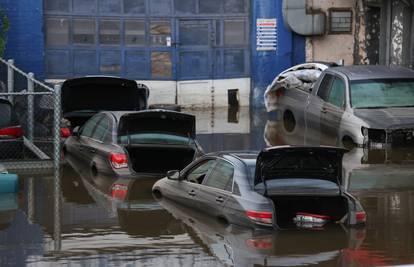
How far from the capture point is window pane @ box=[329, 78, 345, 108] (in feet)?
60.3

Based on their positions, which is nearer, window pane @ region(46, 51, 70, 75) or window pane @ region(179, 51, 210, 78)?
window pane @ region(46, 51, 70, 75)

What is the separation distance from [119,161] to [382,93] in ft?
20.2

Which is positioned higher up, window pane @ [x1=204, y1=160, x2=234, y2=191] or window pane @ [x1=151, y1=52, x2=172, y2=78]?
window pane @ [x1=151, y1=52, x2=172, y2=78]

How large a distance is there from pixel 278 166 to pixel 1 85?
12228mm

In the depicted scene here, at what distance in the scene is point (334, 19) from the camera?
86.5 ft

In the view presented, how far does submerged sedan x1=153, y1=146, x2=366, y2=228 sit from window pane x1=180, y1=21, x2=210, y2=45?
14.7 metres

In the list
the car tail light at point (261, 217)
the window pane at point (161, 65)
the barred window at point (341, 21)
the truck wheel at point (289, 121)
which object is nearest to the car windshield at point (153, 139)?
the car tail light at point (261, 217)

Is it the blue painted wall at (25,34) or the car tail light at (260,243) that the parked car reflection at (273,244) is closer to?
the car tail light at (260,243)

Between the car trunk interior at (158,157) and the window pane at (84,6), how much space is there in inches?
447

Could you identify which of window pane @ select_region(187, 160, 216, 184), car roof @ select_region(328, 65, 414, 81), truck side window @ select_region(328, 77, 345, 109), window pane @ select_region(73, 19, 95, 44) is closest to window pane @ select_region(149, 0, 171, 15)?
window pane @ select_region(73, 19, 95, 44)

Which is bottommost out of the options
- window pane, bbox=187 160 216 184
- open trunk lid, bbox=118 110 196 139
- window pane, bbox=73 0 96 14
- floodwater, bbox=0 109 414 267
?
floodwater, bbox=0 109 414 267

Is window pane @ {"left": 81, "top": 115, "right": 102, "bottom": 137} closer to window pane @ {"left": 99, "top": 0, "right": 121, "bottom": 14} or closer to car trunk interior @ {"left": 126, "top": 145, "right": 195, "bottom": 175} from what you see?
car trunk interior @ {"left": 126, "top": 145, "right": 195, "bottom": 175}

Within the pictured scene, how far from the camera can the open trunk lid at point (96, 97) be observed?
745 inches

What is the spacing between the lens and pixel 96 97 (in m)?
19.1
